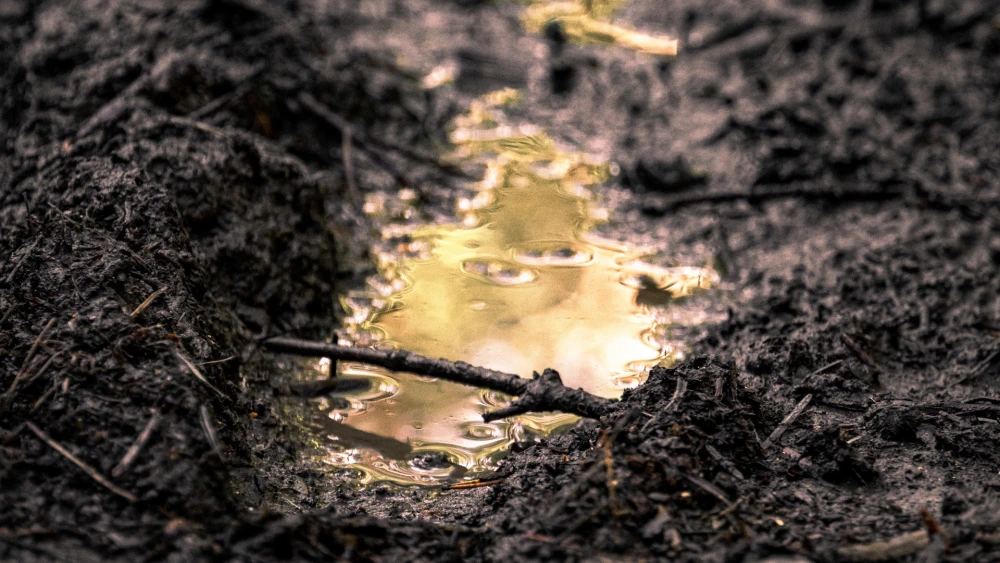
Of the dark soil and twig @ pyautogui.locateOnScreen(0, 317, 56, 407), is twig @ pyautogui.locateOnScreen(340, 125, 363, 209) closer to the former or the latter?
the dark soil

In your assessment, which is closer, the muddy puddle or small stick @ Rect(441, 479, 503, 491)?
small stick @ Rect(441, 479, 503, 491)

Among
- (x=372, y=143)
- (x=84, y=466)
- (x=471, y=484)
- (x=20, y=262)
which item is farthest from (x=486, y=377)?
(x=372, y=143)

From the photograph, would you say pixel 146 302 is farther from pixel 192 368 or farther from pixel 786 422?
pixel 786 422

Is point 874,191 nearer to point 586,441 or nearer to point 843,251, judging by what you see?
point 843,251

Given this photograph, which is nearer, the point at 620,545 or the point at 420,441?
the point at 620,545

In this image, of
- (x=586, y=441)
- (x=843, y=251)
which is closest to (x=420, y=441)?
(x=586, y=441)

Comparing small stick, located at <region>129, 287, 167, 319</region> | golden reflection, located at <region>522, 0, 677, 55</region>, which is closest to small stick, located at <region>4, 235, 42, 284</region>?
small stick, located at <region>129, 287, 167, 319</region>

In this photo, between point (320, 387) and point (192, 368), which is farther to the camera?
point (320, 387)

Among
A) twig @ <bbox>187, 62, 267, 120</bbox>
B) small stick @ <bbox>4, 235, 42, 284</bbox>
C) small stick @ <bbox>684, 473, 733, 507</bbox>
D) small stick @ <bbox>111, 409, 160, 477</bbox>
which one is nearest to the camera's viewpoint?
small stick @ <bbox>111, 409, 160, 477</bbox>
